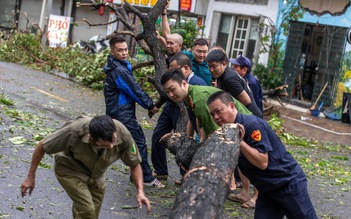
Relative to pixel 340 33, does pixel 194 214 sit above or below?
below

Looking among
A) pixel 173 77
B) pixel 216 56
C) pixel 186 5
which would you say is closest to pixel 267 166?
pixel 173 77

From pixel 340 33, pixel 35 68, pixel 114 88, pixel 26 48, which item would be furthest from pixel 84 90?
pixel 114 88

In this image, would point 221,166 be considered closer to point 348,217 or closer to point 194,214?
point 194,214

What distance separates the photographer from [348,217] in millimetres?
7719

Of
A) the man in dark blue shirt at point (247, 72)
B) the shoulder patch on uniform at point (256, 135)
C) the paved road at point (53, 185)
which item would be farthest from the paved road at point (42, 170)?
the shoulder patch on uniform at point (256, 135)

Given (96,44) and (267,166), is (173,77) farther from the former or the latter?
(96,44)

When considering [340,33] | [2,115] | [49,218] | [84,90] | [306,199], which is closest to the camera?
[306,199]

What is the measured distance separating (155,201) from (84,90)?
988 cm

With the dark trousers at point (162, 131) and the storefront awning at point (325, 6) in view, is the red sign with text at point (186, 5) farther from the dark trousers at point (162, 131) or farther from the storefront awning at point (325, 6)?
the dark trousers at point (162, 131)

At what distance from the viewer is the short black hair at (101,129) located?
14.8 ft

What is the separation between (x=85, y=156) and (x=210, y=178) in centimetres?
123

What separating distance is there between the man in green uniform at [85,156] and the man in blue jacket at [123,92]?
2.21 metres

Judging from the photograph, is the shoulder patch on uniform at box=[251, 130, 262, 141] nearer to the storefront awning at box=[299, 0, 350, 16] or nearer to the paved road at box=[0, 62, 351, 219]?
the paved road at box=[0, 62, 351, 219]

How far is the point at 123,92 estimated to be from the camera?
7.47 metres
